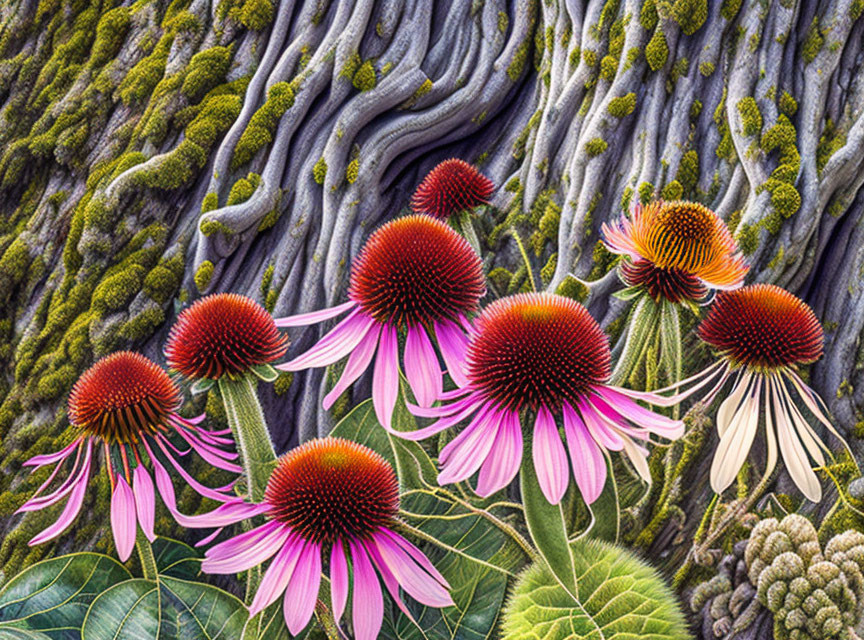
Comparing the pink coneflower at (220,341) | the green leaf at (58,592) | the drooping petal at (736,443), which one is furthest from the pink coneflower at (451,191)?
the green leaf at (58,592)

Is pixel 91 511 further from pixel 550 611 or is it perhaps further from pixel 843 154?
pixel 843 154

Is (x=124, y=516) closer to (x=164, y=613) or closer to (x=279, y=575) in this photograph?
(x=164, y=613)

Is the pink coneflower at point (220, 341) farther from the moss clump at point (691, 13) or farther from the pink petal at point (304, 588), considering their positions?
the moss clump at point (691, 13)

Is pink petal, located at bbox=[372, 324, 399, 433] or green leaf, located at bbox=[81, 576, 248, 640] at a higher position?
pink petal, located at bbox=[372, 324, 399, 433]

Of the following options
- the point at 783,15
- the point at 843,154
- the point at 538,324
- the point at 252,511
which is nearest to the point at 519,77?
the point at 783,15

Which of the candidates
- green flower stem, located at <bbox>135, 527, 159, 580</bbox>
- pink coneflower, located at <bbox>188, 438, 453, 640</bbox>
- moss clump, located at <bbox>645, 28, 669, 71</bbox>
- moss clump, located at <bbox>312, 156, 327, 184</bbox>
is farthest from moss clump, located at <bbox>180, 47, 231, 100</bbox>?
pink coneflower, located at <bbox>188, 438, 453, 640</bbox>

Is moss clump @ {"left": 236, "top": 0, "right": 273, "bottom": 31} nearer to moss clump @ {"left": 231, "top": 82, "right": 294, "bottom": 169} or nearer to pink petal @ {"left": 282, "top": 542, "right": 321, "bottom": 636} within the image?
moss clump @ {"left": 231, "top": 82, "right": 294, "bottom": 169}

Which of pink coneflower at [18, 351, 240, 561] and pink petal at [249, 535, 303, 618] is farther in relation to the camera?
pink coneflower at [18, 351, 240, 561]
